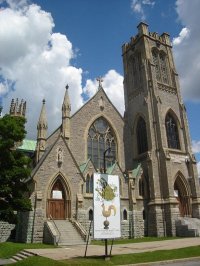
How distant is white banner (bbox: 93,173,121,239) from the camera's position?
14836 millimetres

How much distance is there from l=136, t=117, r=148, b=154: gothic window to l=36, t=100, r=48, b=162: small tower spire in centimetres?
1413

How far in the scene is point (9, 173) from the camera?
1950 cm

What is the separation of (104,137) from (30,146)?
485 inches

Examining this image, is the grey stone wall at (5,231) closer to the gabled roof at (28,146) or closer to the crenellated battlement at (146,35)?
the gabled roof at (28,146)

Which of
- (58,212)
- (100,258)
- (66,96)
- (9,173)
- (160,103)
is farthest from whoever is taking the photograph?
(160,103)

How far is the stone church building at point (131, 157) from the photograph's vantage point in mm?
27328

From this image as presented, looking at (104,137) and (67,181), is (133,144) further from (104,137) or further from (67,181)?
(67,181)

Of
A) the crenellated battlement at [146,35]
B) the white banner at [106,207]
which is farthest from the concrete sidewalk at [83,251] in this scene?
the crenellated battlement at [146,35]

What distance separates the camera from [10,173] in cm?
1952

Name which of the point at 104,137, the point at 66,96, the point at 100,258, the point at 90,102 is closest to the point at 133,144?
the point at 104,137

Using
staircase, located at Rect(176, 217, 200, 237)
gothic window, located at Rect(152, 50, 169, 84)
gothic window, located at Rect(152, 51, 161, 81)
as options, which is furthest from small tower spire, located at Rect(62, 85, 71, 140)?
staircase, located at Rect(176, 217, 200, 237)

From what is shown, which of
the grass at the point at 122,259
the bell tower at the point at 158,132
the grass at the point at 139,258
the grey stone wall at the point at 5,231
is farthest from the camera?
the bell tower at the point at 158,132

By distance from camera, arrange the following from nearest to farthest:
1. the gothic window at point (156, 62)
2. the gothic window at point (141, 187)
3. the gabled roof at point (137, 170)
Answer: the gothic window at point (141, 187), the gabled roof at point (137, 170), the gothic window at point (156, 62)

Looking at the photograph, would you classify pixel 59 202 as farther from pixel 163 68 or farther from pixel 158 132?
pixel 163 68
